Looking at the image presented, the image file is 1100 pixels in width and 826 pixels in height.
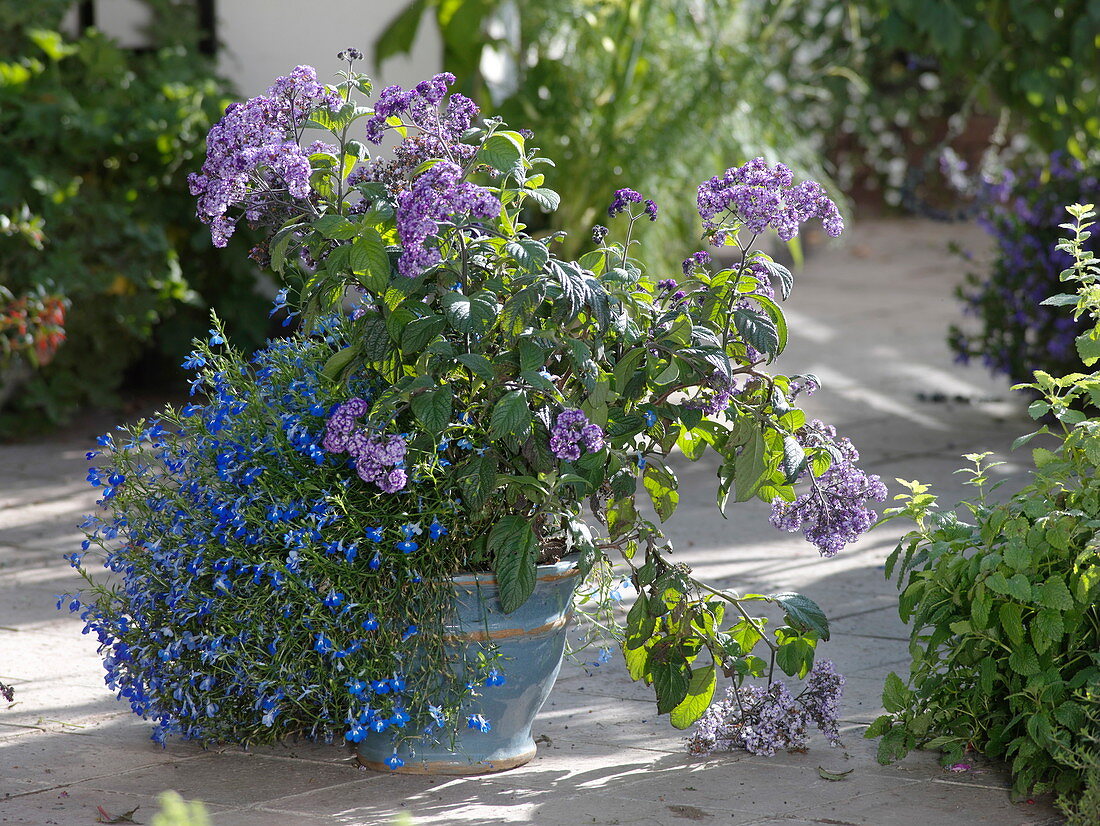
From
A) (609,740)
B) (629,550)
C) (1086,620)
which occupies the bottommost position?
(609,740)

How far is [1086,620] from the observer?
9.73ft

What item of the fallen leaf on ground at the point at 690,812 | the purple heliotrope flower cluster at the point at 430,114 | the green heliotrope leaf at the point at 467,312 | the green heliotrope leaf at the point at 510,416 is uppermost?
the purple heliotrope flower cluster at the point at 430,114

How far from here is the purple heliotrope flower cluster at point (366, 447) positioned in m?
2.83

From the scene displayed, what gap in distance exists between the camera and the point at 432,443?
9.70ft

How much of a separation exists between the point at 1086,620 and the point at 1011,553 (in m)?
0.23

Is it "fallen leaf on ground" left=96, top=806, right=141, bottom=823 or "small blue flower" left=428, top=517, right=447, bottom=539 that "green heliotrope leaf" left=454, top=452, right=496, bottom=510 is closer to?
"small blue flower" left=428, top=517, right=447, bottom=539

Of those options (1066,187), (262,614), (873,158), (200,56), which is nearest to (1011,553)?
(262,614)

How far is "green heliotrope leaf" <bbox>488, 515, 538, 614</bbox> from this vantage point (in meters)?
2.92

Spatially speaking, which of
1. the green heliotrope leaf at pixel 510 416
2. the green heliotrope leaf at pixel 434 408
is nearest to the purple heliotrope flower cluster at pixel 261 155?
the green heliotrope leaf at pixel 434 408

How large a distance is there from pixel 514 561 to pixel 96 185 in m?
4.53

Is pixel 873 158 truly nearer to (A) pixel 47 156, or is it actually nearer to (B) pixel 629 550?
(A) pixel 47 156

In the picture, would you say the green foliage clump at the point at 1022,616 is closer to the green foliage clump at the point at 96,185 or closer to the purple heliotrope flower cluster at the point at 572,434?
the purple heliotrope flower cluster at the point at 572,434

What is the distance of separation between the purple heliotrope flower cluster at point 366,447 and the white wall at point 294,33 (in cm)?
488

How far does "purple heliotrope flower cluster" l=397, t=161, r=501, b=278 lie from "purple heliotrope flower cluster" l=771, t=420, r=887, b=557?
3.04 ft
